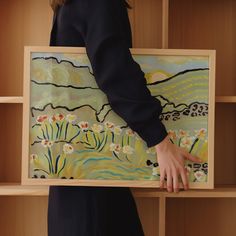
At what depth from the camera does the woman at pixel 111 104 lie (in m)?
1.08

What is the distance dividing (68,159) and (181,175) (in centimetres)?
32

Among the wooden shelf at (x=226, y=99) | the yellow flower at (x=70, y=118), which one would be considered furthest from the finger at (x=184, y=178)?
the wooden shelf at (x=226, y=99)

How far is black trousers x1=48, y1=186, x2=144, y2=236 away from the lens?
1147 millimetres

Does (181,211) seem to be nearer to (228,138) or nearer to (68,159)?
(228,138)

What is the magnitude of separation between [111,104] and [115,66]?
120 millimetres

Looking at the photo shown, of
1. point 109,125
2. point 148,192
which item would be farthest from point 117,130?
point 148,192

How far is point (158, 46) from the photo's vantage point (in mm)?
1790

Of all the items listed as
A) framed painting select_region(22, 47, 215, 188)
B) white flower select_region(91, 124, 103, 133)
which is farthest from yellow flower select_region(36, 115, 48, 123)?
white flower select_region(91, 124, 103, 133)

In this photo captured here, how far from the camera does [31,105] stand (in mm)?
1211

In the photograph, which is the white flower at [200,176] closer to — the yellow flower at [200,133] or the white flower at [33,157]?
the yellow flower at [200,133]

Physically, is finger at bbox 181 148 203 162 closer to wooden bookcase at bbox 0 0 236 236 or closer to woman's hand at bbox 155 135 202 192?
woman's hand at bbox 155 135 202 192

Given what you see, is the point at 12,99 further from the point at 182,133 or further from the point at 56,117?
the point at 182,133

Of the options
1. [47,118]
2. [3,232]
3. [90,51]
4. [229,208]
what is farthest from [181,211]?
[90,51]

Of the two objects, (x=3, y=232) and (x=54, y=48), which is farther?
(x=3, y=232)
